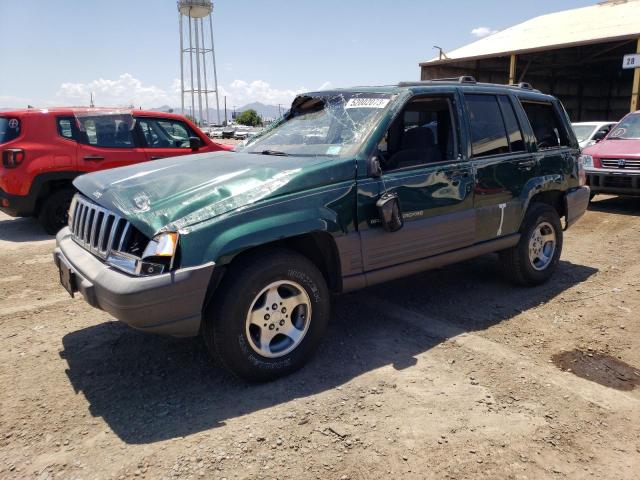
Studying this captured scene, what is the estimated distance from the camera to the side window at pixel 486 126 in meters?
4.35

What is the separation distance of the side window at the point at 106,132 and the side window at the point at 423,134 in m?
4.96

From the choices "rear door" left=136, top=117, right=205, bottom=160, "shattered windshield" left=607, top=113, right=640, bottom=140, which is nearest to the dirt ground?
"rear door" left=136, top=117, right=205, bottom=160

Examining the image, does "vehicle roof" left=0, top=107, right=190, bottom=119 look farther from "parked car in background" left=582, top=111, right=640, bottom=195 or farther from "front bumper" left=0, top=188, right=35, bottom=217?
"parked car in background" left=582, top=111, right=640, bottom=195

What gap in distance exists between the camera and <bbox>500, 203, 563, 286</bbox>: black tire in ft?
15.9

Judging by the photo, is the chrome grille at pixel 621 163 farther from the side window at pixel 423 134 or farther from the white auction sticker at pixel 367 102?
the white auction sticker at pixel 367 102

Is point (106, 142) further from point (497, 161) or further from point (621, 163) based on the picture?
point (621, 163)

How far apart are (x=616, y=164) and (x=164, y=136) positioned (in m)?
7.60

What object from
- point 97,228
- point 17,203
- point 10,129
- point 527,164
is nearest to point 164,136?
point 10,129

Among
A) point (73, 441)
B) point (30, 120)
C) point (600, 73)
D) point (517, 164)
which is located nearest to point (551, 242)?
point (517, 164)

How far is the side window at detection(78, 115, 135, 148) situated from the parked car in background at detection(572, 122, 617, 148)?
963 centimetres

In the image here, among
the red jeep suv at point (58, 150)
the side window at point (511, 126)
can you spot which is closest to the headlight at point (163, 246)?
the side window at point (511, 126)

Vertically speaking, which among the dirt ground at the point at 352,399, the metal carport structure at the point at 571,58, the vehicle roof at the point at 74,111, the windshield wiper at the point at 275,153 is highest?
the metal carport structure at the point at 571,58

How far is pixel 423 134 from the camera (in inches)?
171

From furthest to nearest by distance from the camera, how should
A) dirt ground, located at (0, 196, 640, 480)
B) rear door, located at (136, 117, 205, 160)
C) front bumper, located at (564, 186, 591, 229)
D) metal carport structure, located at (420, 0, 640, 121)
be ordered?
metal carport structure, located at (420, 0, 640, 121) → rear door, located at (136, 117, 205, 160) → front bumper, located at (564, 186, 591, 229) → dirt ground, located at (0, 196, 640, 480)
